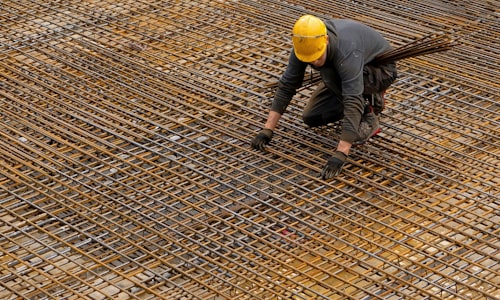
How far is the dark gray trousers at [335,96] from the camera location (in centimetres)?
481

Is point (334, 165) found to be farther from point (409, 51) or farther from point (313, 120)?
point (409, 51)

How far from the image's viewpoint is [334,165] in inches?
186

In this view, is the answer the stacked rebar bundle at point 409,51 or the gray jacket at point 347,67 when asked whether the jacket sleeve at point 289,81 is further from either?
the stacked rebar bundle at point 409,51

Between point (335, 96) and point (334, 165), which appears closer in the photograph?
point (334, 165)

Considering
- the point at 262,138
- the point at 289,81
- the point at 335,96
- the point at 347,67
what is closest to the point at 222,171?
the point at 262,138

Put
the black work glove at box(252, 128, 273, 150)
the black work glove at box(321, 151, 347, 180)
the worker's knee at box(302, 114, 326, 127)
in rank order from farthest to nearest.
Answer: the worker's knee at box(302, 114, 326, 127)
the black work glove at box(252, 128, 273, 150)
the black work glove at box(321, 151, 347, 180)

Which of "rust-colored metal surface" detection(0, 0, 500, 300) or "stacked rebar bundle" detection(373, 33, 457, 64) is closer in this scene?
"rust-colored metal surface" detection(0, 0, 500, 300)

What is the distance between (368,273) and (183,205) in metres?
1.07

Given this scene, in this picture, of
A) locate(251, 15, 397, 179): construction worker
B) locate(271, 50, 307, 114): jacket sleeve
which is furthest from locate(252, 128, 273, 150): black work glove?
locate(271, 50, 307, 114): jacket sleeve

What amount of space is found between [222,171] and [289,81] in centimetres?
62

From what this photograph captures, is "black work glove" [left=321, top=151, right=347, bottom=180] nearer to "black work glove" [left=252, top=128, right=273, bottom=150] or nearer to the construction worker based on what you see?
the construction worker

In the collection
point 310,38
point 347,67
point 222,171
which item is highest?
point 310,38

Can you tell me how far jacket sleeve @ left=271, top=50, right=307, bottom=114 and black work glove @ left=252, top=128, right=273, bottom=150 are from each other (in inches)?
6.3

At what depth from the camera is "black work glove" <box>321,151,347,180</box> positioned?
4719 millimetres
